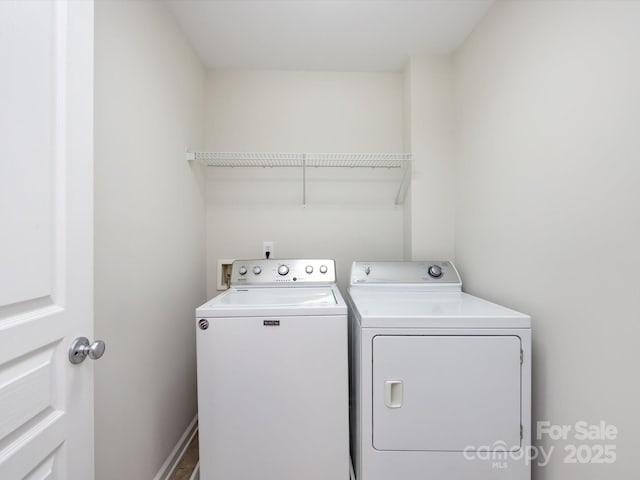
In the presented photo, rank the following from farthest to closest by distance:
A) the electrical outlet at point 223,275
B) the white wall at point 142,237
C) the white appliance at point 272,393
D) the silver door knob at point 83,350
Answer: the electrical outlet at point 223,275
the white appliance at point 272,393
the white wall at point 142,237
the silver door knob at point 83,350

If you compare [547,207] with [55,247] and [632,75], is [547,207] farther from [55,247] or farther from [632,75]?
[55,247]

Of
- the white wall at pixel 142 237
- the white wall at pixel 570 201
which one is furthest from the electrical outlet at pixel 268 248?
the white wall at pixel 570 201

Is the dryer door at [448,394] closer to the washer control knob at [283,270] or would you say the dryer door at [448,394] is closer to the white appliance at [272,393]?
the white appliance at [272,393]

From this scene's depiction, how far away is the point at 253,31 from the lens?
168 centimetres

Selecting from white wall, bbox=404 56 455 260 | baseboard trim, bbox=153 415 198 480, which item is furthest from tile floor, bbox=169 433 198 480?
white wall, bbox=404 56 455 260

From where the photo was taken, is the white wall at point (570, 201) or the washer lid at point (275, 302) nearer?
the white wall at point (570, 201)

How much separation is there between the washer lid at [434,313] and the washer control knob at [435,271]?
187 mm

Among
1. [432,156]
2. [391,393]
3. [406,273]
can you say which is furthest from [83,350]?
[432,156]

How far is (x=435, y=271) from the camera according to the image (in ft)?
5.80

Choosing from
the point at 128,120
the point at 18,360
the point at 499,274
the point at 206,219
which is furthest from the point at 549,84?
the point at 206,219

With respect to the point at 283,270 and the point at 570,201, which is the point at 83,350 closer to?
the point at 283,270

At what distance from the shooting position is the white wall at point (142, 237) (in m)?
1.05

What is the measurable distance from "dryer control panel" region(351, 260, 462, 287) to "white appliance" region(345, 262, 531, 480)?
567 millimetres

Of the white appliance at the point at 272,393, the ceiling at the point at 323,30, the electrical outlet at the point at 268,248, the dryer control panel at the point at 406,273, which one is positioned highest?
the ceiling at the point at 323,30
